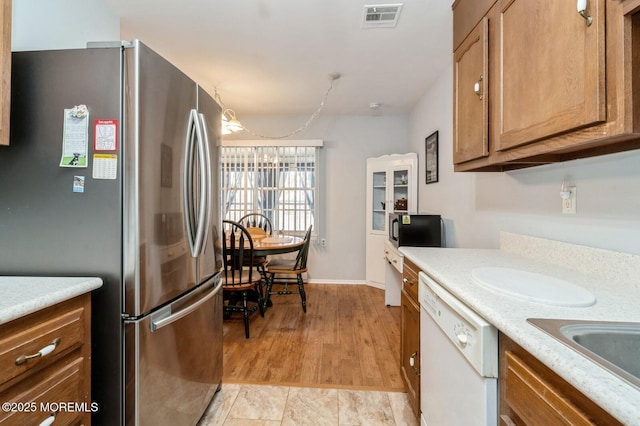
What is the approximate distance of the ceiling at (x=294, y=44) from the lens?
190 cm

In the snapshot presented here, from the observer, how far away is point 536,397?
608 millimetres

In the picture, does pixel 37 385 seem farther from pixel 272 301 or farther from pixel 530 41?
pixel 272 301

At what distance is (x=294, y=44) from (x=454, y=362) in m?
2.43

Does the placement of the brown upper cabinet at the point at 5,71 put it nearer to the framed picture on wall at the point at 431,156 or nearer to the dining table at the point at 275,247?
the dining table at the point at 275,247

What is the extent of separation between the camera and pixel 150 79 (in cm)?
108

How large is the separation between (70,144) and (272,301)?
9.08ft

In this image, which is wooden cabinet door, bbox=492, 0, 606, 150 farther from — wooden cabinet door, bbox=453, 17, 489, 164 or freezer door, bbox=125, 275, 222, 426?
freezer door, bbox=125, 275, 222, 426

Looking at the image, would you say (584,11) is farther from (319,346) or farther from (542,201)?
(319,346)

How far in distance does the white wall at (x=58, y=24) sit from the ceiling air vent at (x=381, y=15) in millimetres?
1718

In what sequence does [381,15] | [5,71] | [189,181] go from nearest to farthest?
[5,71] → [189,181] → [381,15]

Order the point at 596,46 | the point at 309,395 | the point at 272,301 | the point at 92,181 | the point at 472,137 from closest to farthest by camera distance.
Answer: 1. the point at 596,46
2. the point at 92,181
3. the point at 472,137
4. the point at 309,395
5. the point at 272,301

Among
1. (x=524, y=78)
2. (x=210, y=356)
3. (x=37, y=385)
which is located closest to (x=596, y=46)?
(x=524, y=78)

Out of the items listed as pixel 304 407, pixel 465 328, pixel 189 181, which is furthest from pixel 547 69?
pixel 304 407

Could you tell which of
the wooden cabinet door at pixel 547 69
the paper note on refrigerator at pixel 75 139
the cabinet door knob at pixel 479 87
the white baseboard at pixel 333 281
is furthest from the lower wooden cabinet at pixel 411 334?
the white baseboard at pixel 333 281
